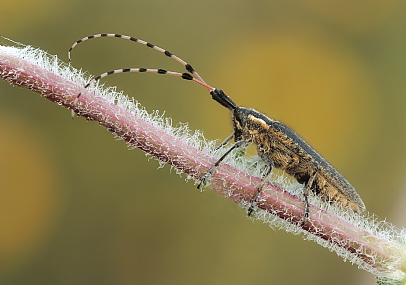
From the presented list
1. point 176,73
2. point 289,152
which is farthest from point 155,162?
point 176,73

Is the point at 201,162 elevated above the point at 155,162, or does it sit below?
below

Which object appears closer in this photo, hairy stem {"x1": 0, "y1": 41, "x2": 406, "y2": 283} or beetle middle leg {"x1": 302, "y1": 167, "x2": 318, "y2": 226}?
hairy stem {"x1": 0, "y1": 41, "x2": 406, "y2": 283}

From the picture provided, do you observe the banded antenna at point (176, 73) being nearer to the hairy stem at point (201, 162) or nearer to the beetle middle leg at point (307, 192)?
the hairy stem at point (201, 162)

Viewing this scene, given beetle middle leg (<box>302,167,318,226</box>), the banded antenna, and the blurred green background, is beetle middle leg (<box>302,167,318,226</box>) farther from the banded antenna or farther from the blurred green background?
the blurred green background

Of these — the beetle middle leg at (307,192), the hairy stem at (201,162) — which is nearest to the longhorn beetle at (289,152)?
the beetle middle leg at (307,192)

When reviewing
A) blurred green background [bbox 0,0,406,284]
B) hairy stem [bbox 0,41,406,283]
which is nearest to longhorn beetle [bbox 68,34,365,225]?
hairy stem [bbox 0,41,406,283]

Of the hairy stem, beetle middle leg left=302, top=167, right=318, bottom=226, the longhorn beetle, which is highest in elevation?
the longhorn beetle

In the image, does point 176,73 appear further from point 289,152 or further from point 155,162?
point 155,162

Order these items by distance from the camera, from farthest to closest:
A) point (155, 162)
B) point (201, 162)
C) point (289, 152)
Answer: point (155, 162) → point (289, 152) → point (201, 162)

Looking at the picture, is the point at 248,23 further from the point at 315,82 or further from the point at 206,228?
the point at 206,228
